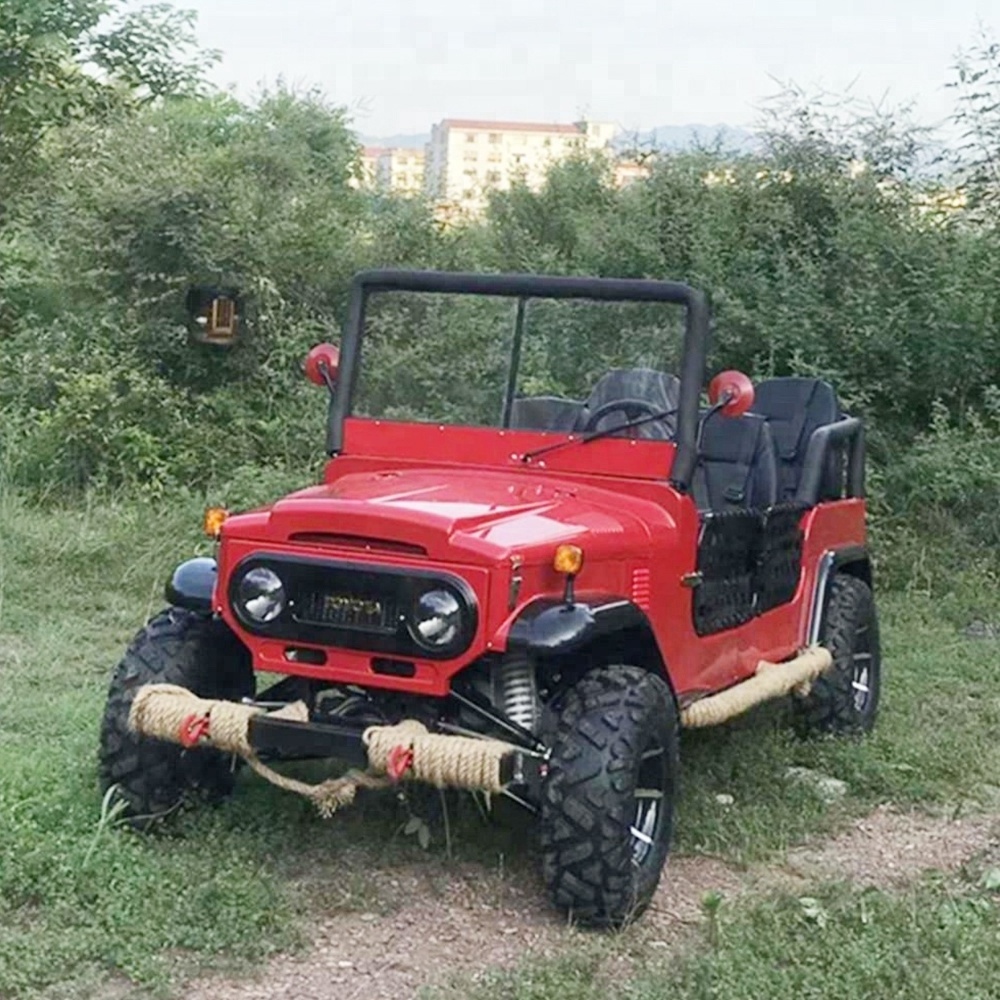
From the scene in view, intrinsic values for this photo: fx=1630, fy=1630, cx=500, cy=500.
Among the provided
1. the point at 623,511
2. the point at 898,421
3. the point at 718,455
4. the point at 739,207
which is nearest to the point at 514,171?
the point at 739,207

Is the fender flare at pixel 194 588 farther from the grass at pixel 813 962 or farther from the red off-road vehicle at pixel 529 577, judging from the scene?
the grass at pixel 813 962

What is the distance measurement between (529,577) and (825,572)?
2.25 metres

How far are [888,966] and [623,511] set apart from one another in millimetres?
1581

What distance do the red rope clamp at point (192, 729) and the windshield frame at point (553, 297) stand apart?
132cm

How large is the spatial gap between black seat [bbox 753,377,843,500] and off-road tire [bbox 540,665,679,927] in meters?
2.50

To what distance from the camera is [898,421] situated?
10.7m

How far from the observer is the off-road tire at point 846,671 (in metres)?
6.26

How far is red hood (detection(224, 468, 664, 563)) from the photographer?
436 centimetres

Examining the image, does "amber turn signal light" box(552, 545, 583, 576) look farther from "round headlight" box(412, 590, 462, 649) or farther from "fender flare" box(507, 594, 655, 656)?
"round headlight" box(412, 590, 462, 649)

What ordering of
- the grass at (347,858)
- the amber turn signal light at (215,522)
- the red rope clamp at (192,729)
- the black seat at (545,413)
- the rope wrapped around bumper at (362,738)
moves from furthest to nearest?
1. the black seat at (545,413)
2. the amber turn signal light at (215,522)
3. the red rope clamp at (192,729)
4. the rope wrapped around bumper at (362,738)
5. the grass at (347,858)

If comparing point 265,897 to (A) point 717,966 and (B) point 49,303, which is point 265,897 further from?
(B) point 49,303

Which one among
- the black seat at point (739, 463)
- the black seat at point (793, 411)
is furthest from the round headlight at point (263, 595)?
the black seat at point (793, 411)

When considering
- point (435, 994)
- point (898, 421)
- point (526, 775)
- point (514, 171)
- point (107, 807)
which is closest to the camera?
point (435, 994)

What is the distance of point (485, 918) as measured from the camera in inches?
174
